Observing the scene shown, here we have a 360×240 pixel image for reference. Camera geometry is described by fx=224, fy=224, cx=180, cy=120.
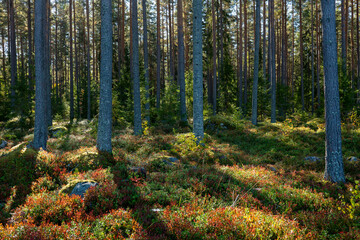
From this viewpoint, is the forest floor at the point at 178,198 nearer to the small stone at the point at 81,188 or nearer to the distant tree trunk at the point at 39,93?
the small stone at the point at 81,188

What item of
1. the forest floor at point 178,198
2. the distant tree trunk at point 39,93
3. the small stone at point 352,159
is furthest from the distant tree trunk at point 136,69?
the small stone at point 352,159

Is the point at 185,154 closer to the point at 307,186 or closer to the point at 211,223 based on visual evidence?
the point at 307,186

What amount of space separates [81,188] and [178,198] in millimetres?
2587

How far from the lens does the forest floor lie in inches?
172

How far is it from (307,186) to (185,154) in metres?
5.17

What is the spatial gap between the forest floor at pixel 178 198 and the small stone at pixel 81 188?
0.78ft

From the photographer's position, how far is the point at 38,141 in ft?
34.8

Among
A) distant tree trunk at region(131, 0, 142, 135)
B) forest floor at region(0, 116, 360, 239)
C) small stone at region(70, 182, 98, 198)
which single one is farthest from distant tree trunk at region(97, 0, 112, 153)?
distant tree trunk at region(131, 0, 142, 135)

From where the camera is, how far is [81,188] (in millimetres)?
5949

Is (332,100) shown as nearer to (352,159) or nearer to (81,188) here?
(352,159)

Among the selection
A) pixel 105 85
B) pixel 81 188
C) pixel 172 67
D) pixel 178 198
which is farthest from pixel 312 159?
pixel 172 67

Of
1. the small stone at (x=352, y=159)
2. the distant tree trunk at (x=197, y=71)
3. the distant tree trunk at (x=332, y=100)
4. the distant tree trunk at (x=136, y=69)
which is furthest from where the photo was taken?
the distant tree trunk at (x=136, y=69)

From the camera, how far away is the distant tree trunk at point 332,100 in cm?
718

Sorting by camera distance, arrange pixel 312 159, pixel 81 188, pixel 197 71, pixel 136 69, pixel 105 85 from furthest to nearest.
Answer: pixel 136 69 → pixel 197 71 → pixel 312 159 → pixel 105 85 → pixel 81 188
